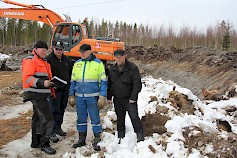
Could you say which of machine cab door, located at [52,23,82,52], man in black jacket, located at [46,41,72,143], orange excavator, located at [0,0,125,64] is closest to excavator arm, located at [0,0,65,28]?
orange excavator, located at [0,0,125,64]

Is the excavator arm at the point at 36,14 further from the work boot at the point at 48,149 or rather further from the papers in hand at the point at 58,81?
the work boot at the point at 48,149

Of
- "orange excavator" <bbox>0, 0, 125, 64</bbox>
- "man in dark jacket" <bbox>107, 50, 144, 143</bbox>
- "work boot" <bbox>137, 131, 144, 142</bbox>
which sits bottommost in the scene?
"work boot" <bbox>137, 131, 144, 142</bbox>

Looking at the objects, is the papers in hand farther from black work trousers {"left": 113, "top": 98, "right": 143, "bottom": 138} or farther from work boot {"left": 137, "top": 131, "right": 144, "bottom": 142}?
work boot {"left": 137, "top": 131, "right": 144, "bottom": 142}

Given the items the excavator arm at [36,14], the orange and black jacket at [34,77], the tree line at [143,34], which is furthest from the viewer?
the tree line at [143,34]

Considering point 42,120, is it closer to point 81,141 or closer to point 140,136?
point 81,141

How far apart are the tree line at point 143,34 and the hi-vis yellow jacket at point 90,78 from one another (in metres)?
16.8

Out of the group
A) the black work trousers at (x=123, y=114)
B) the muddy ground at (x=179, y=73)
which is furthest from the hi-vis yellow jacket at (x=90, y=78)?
the muddy ground at (x=179, y=73)

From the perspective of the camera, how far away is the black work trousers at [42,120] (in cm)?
495

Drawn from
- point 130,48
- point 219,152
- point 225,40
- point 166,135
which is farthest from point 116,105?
point 225,40

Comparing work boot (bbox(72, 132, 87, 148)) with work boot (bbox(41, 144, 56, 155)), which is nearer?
work boot (bbox(41, 144, 56, 155))

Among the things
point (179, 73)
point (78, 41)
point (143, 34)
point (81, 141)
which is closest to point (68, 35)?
point (78, 41)

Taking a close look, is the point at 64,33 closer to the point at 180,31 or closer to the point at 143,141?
the point at 143,141

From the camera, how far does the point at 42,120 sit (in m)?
4.99

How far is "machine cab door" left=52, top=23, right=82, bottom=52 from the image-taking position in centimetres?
1186
